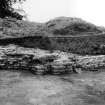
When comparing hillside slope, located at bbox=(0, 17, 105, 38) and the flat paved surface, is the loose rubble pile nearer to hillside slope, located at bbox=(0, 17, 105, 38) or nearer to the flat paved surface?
the flat paved surface

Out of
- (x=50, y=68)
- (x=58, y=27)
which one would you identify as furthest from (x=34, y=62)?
(x=58, y=27)

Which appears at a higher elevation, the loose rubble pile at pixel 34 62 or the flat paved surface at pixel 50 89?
the loose rubble pile at pixel 34 62

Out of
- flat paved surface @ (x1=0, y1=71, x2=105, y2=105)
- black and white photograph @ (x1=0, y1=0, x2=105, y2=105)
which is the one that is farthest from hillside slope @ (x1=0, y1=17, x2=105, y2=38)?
flat paved surface @ (x1=0, y1=71, x2=105, y2=105)

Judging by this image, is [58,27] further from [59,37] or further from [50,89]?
[50,89]

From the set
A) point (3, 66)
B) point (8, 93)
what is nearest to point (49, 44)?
point (3, 66)

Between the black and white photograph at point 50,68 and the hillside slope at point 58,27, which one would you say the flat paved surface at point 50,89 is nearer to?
the black and white photograph at point 50,68

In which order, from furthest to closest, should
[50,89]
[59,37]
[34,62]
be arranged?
[59,37]
[34,62]
[50,89]

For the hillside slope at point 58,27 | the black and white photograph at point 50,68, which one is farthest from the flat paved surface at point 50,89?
the hillside slope at point 58,27

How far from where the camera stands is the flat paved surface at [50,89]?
4.64 metres

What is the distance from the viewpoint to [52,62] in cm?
660

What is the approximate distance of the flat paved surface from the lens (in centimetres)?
464

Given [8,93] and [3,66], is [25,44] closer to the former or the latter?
[3,66]

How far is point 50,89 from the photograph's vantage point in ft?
17.6

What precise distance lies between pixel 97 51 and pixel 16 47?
393 cm
